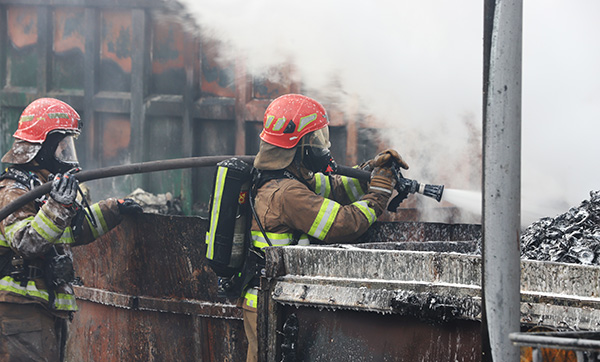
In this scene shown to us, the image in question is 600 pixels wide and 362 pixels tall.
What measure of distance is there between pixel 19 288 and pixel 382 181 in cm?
197

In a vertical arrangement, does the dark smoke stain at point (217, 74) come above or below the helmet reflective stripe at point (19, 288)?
above

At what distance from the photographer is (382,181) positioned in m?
3.59

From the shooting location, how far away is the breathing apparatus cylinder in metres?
3.27

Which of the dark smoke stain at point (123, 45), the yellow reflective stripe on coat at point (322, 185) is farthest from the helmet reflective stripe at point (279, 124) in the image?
the dark smoke stain at point (123, 45)

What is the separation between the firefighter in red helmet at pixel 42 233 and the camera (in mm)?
3621

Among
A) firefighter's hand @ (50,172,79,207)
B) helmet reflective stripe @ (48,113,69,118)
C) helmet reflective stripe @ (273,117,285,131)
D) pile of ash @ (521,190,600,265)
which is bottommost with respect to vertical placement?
pile of ash @ (521,190,600,265)

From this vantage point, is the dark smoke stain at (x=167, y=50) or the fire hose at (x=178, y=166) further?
the dark smoke stain at (x=167, y=50)

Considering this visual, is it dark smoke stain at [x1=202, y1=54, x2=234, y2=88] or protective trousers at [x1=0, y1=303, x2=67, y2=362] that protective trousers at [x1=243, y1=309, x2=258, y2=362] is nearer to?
protective trousers at [x1=0, y1=303, x2=67, y2=362]

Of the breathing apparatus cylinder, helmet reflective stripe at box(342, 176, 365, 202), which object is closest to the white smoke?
A: helmet reflective stripe at box(342, 176, 365, 202)

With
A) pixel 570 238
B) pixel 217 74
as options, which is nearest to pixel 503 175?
pixel 570 238

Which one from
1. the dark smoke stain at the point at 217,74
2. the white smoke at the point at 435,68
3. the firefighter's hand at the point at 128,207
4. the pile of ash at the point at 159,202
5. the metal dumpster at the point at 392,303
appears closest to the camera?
the metal dumpster at the point at 392,303

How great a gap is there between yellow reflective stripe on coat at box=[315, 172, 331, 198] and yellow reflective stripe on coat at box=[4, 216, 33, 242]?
152cm

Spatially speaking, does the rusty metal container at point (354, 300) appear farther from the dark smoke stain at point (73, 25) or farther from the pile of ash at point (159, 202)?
the dark smoke stain at point (73, 25)

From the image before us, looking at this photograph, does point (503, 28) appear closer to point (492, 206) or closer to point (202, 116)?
point (492, 206)
